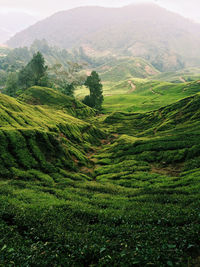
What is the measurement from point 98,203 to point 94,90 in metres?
125

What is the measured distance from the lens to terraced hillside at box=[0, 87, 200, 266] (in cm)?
1166

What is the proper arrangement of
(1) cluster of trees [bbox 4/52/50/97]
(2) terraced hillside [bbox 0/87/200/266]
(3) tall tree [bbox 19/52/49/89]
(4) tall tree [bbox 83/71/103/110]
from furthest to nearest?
(3) tall tree [bbox 19/52/49/89] → (1) cluster of trees [bbox 4/52/50/97] → (4) tall tree [bbox 83/71/103/110] → (2) terraced hillside [bbox 0/87/200/266]

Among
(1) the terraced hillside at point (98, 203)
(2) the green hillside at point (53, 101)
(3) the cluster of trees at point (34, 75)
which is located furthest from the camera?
(3) the cluster of trees at point (34, 75)

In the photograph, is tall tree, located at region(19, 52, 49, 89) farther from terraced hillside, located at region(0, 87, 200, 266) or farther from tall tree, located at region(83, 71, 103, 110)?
terraced hillside, located at region(0, 87, 200, 266)

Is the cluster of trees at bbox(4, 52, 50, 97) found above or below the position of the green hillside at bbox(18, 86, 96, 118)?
above

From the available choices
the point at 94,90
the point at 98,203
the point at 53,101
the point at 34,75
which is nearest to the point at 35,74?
the point at 34,75

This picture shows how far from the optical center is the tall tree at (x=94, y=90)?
137750 millimetres

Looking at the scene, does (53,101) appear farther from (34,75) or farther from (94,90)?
(34,75)

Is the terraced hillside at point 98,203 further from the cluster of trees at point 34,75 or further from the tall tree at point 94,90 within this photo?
the cluster of trees at point 34,75

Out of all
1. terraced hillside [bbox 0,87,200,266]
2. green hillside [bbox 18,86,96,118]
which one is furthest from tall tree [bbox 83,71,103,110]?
terraced hillside [bbox 0,87,200,266]

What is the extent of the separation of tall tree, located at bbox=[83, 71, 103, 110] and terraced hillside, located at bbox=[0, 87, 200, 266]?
90.8 m

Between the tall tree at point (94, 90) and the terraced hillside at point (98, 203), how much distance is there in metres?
90.8

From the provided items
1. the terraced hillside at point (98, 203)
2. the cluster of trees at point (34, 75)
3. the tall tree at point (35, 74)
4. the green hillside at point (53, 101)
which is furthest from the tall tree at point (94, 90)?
the terraced hillside at point (98, 203)

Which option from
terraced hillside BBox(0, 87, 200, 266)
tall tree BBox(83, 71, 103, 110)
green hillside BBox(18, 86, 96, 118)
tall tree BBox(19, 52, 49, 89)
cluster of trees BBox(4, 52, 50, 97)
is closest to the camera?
terraced hillside BBox(0, 87, 200, 266)
